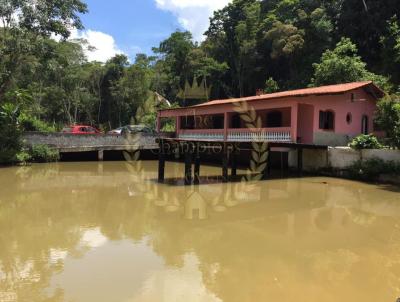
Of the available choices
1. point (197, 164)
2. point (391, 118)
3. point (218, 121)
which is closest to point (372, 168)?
point (391, 118)

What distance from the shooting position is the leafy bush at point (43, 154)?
23.1m

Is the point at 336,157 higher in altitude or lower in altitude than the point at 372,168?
higher

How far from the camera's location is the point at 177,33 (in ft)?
153

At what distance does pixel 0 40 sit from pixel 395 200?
2058 cm

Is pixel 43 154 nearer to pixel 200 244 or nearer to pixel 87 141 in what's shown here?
pixel 87 141

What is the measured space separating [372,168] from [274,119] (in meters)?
7.36

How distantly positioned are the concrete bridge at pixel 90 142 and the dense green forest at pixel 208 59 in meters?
1.86

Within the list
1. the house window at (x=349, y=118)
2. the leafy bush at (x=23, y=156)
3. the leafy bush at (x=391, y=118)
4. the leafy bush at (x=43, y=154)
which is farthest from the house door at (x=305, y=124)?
the leafy bush at (x=23, y=156)

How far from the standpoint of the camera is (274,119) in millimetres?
22469

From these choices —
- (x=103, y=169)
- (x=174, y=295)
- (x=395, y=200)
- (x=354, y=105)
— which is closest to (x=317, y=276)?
(x=174, y=295)

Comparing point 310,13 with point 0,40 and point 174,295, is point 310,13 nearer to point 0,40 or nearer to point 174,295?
point 0,40

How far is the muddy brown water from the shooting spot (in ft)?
18.4

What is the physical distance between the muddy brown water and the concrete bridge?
945cm

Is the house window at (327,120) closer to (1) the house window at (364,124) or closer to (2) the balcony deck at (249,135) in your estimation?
(1) the house window at (364,124)
